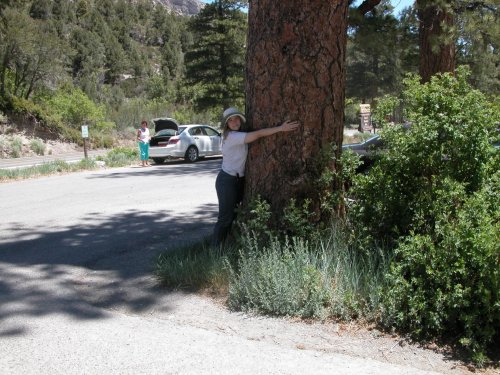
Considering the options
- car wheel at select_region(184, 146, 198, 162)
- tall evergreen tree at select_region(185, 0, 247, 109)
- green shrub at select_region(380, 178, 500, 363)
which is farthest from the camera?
tall evergreen tree at select_region(185, 0, 247, 109)

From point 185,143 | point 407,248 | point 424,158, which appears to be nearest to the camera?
point 407,248

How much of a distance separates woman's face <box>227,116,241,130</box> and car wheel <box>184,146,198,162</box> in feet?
56.2

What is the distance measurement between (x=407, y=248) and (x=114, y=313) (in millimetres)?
2516

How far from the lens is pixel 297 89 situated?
561cm

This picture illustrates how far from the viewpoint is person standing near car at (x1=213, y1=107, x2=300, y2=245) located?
5.93m

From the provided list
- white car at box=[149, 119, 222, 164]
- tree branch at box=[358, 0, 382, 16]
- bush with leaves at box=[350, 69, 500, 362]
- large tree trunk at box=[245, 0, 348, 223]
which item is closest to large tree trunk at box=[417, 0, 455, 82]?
tree branch at box=[358, 0, 382, 16]

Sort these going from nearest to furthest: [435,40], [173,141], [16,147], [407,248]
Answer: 1. [407,248]
2. [435,40]
3. [173,141]
4. [16,147]

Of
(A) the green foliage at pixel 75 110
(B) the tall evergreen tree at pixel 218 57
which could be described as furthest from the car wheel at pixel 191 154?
(A) the green foliage at pixel 75 110

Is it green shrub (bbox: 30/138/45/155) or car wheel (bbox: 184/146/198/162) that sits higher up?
green shrub (bbox: 30/138/45/155)

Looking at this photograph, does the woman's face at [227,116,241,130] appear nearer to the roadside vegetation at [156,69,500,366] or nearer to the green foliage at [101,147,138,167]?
the roadside vegetation at [156,69,500,366]

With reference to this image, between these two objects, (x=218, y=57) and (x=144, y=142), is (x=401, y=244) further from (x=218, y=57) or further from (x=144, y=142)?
(x=218, y=57)

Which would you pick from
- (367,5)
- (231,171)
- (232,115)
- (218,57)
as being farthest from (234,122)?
(218,57)

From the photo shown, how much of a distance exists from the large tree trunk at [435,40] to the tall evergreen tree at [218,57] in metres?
26.7

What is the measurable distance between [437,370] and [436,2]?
938cm
